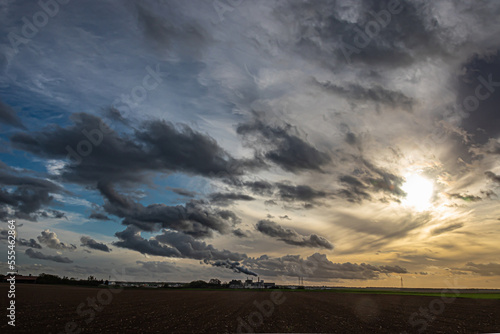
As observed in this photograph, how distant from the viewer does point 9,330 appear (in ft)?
→ 81.3

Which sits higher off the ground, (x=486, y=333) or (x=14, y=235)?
(x=14, y=235)

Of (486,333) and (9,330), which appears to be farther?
(486,333)

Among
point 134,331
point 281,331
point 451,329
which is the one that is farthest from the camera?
point 451,329

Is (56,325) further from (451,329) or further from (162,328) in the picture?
(451,329)

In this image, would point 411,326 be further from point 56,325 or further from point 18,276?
point 18,276

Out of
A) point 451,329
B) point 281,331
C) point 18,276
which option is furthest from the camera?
point 18,276

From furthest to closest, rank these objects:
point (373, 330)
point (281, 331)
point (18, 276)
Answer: point (18, 276)
point (373, 330)
point (281, 331)

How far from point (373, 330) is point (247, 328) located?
40.9 feet

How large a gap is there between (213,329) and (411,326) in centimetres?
2231

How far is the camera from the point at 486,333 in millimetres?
31078

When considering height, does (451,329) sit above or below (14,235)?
below

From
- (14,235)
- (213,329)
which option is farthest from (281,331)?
(14,235)

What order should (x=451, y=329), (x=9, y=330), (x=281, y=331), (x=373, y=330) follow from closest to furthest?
(x=9, y=330) < (x=281, y=331) < (x=373, y=330) < (x=451, y=329)

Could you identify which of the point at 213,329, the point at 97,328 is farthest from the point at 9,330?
the point at 213,329
